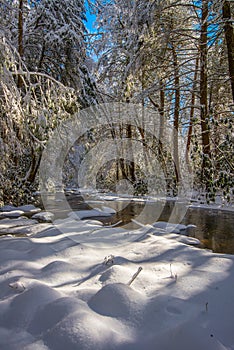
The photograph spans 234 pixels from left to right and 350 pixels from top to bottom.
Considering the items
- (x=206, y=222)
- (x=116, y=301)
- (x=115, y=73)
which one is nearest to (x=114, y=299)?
(x=116, y=301)

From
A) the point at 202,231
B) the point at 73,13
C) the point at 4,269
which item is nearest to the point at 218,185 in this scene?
the point at 202,231

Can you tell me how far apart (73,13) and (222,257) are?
10.4 meters

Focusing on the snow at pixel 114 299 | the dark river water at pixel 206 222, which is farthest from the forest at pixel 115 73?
the snow at pixel 114 299

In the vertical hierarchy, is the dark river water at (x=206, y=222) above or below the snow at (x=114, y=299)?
below

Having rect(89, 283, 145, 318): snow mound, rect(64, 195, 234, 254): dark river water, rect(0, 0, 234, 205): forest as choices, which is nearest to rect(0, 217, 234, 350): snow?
rect(89, 283, 145, 318): snow mound

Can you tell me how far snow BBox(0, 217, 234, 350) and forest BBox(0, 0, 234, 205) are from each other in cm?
236

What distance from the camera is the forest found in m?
4.32

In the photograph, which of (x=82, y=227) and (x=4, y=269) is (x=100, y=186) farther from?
(x=4, y=269)

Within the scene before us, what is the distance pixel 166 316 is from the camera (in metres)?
1.65

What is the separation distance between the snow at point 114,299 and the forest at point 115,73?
92.8 inches

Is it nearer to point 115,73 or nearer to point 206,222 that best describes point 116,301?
point 206,222

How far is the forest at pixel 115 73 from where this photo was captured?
14.2 feet

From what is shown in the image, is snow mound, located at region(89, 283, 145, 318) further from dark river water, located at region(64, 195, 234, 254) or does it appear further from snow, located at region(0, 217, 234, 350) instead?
dark river water, located at region(64, 195, 234, 254)

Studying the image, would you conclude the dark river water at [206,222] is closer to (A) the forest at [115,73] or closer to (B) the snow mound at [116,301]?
(A) the forest at [115,73]
